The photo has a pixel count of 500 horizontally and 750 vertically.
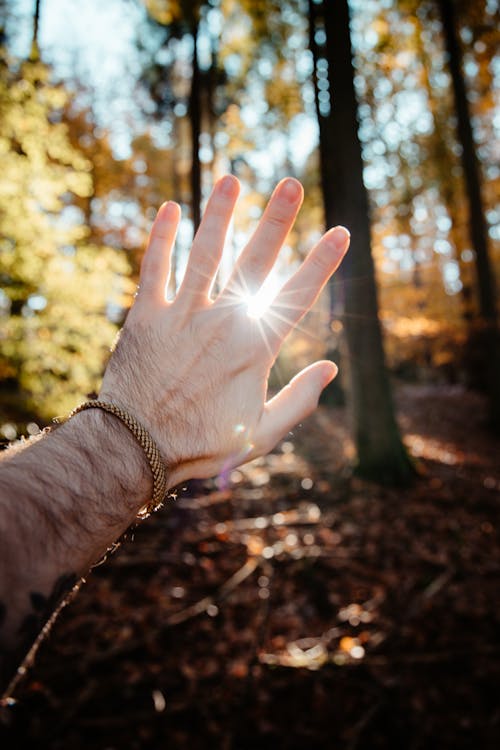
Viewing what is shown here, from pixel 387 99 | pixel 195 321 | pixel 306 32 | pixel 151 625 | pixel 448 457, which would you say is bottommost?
pixel 448 457

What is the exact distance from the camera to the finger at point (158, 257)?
1.41 m

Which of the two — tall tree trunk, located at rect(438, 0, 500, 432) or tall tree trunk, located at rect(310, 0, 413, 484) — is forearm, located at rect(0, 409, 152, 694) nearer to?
tall tree trunk, located at rect(310, 0, 413, 484)

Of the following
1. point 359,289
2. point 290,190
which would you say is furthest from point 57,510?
point 359,289

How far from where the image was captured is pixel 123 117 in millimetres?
14664

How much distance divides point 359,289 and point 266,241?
5.57 meters

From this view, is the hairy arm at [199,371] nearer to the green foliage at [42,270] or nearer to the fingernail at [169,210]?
the fingernail at [169,210]

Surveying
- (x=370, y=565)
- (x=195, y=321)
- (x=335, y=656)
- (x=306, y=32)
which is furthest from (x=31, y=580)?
(x=306, y=32)

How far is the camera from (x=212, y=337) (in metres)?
1.36

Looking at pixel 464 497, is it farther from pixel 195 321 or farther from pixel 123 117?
pixel 123 117

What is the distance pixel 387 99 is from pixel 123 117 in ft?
29.8

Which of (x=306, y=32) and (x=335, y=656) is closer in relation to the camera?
(x=335, y=656)

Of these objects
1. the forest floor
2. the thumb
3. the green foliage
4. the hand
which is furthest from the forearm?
the green foliage

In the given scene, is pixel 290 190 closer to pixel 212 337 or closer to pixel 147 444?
pixel 212 337

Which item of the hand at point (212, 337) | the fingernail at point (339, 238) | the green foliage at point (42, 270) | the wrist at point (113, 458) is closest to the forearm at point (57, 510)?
the wrist at point (113, 458)
